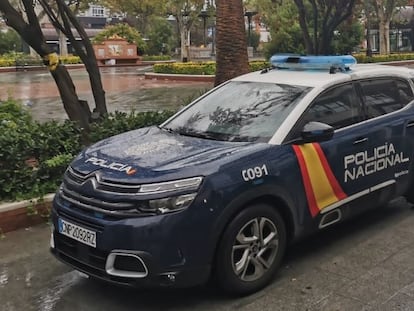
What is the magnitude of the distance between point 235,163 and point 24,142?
288cm

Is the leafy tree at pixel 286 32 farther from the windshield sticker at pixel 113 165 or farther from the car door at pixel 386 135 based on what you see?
the windshield sticker at pixel 113 165

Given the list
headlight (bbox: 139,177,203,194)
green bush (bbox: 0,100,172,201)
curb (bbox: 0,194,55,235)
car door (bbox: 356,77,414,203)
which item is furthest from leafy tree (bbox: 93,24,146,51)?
headlight (bbox: 139,177,203,194)

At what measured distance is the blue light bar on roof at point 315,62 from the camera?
527 cm

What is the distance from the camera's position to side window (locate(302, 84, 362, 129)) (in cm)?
477

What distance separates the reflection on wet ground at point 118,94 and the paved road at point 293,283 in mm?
7768

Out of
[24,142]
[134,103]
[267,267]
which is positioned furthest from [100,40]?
[267,267]

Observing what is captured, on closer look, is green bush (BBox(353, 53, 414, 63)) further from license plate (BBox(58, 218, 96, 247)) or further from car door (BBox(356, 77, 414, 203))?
license plate (BBox(58, 218, 96, 247))

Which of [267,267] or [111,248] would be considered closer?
[111,248]

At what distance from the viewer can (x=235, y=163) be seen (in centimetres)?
405

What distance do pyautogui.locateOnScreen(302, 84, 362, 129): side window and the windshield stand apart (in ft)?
0.50

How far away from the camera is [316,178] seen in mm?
4559

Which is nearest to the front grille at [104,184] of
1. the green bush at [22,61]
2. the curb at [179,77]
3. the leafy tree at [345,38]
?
the curb at [179,77]

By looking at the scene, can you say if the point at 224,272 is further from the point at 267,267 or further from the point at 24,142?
the point at 24,142

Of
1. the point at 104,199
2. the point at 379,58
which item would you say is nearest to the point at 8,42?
the point at 379,58
